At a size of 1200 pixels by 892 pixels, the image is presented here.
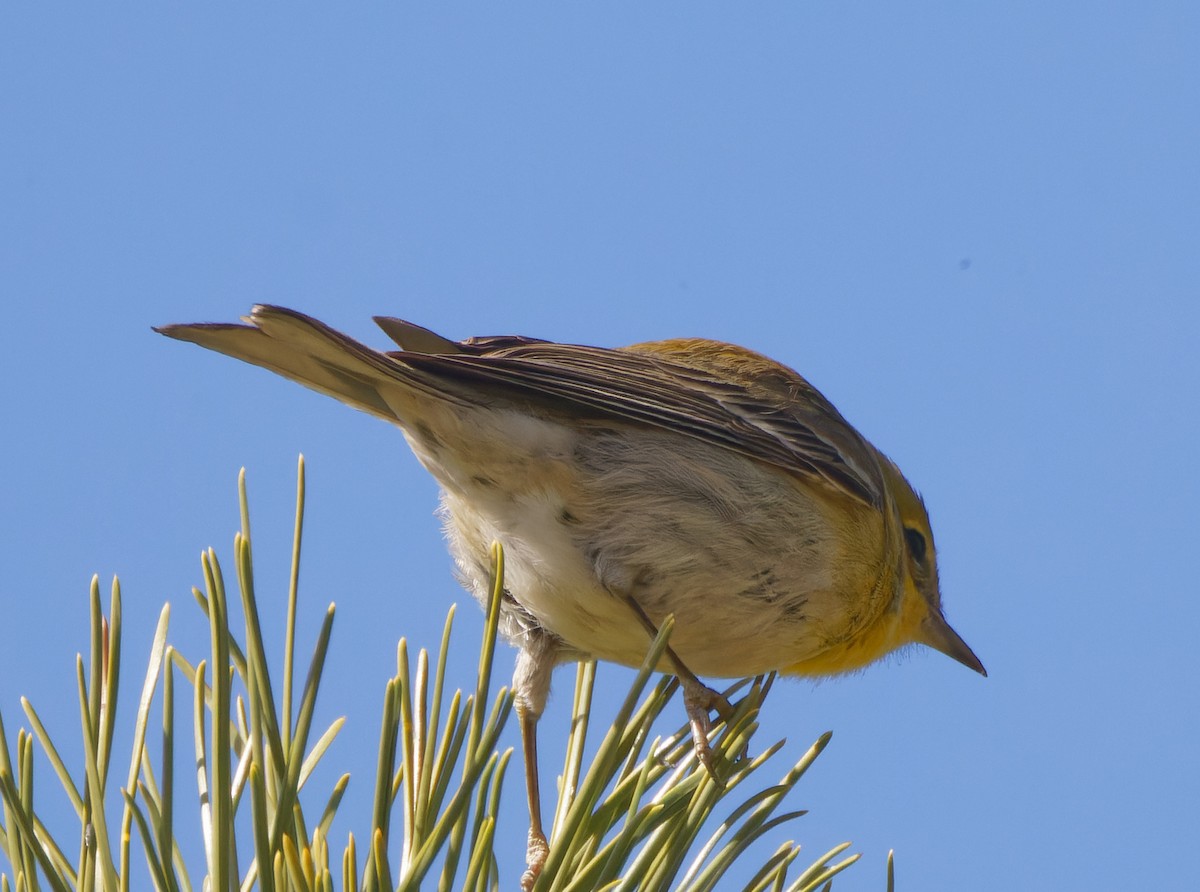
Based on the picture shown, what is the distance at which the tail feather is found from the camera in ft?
9.57

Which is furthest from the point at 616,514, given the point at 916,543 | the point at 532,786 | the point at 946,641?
the point at 946,641

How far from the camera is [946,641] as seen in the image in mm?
4852

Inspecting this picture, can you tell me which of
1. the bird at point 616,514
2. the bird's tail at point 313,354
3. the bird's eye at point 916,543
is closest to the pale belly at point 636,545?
the bird at point 616,514

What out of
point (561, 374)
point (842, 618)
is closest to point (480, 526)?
point (561, 374)

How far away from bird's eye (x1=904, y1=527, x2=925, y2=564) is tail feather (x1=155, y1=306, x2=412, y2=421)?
2.23 m

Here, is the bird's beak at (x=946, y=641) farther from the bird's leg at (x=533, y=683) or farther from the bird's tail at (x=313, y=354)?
the bird's tail at (x=313, y=354)

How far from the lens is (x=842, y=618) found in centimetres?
384

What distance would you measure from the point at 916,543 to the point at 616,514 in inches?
67.4

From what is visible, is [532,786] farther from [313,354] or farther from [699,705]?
[313,354]

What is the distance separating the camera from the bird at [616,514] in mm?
3547

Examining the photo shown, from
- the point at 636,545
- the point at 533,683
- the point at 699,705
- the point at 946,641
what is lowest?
the point at 699,705

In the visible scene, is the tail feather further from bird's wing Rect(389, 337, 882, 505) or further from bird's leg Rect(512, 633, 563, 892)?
bird's leg Rect(512, 633, 563, 892)

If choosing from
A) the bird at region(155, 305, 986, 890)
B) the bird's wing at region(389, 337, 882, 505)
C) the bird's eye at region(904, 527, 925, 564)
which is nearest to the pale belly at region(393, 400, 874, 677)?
the bird at region(155, 305, 986, 890)

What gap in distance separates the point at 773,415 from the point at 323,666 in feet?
8.81
